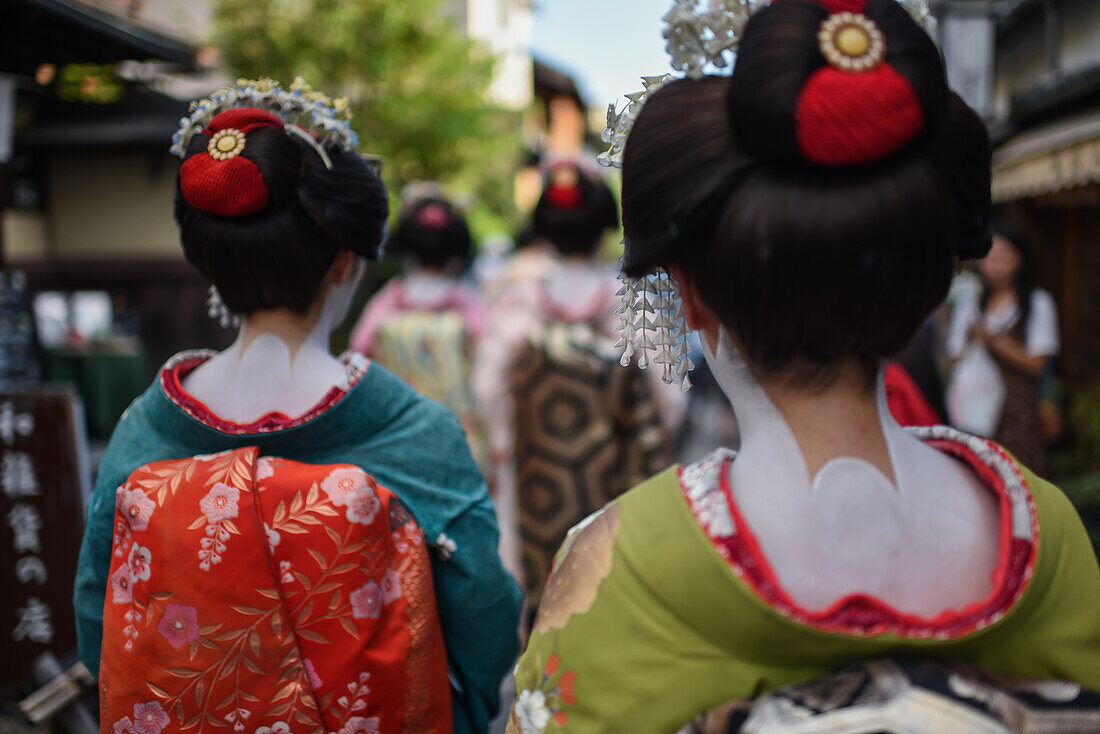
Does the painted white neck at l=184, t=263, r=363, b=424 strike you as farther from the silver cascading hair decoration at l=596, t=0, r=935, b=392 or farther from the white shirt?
the white shirt

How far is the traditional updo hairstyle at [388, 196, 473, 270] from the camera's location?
16.3 feet

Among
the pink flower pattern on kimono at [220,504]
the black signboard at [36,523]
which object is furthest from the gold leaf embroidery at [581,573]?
the black signboard at [36,523]

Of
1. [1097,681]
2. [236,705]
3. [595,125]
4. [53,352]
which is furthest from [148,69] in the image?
[595,125]

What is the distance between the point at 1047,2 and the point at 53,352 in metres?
8.43

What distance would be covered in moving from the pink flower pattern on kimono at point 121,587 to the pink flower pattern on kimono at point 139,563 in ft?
0.05

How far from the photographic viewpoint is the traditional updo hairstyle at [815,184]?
1.02 m

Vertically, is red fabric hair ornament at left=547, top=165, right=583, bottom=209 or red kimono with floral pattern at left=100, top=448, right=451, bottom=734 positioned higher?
red fabric hair ornament at left=547, top=165, right=583, bottom=209

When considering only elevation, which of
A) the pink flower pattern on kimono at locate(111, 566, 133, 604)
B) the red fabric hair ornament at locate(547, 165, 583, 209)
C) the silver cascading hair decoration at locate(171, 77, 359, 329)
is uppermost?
the silver cascading hair decoration at locate(171, 77, 359, 329)

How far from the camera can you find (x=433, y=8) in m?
11.2

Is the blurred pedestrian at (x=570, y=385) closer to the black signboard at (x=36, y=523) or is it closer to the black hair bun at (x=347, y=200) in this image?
the black signboard at (x=36, y=523)

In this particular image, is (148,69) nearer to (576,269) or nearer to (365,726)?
(576,269)

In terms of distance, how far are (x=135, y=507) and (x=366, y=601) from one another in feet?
1.41

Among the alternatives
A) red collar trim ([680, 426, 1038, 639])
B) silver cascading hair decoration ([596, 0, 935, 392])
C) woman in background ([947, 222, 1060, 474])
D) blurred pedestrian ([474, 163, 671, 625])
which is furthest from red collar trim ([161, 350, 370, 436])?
woman in background ([947, 222, 1060, 474])

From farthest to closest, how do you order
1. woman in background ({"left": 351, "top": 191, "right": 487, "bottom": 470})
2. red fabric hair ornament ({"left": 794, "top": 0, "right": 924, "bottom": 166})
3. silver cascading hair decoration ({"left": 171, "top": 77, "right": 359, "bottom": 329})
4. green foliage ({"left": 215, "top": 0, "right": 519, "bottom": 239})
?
1. green foliage ({"left": 215, "top": 0, "right": 519, "bottom": 239})
2. woman in background ({"left": 351, "top": 191, "right": 487, "bottom": 470})
3. silver cascading hair decoration ({"left": 171, "top": 77, "right": 359, "bottom": 329})
4. red fabric hair ornament ({"left": 794, "top": 0, "right": 924, "bottom": 166})
